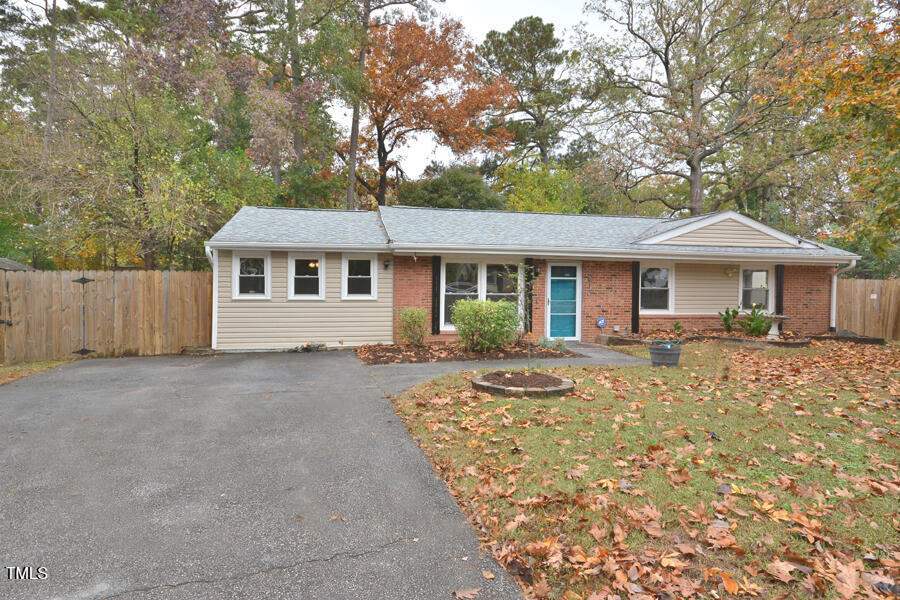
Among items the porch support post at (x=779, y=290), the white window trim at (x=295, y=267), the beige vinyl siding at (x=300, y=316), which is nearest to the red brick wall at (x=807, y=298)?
the porch support post at (x=779, y=290)

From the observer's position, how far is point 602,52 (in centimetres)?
2183

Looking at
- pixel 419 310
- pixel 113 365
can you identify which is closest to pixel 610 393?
pixel 419 310

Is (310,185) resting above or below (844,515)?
above

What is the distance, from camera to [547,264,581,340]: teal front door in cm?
1275

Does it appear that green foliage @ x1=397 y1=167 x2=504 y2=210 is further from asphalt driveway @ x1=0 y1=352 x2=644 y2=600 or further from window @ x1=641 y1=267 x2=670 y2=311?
asphalt driveway @ x1=0 y1=352 x2=644 y2=600

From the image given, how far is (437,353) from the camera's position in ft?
34.0

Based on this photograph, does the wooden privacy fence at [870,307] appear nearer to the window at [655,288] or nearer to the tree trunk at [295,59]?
the window at [655,288]

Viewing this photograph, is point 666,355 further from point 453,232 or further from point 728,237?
point 728,237

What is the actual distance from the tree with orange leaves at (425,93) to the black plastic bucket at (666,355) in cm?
1902

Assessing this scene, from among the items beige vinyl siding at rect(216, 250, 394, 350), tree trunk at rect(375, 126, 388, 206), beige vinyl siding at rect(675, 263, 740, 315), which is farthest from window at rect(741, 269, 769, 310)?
tree trunk at rect(375, 126, 388, 206)

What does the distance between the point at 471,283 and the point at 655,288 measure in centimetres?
566

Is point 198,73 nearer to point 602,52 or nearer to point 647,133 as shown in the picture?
point 602,52

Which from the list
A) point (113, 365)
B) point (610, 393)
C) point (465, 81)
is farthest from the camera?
point (465, 81)

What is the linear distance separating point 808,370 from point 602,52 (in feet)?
62.8
